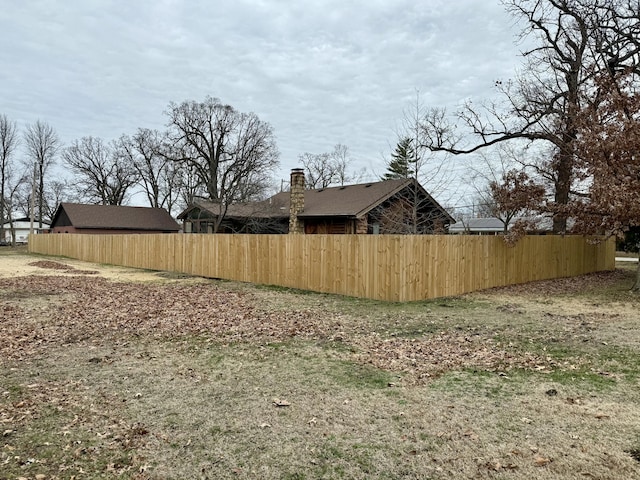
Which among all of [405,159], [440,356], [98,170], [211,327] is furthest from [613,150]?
[98,170]

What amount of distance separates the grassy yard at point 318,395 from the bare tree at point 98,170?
3902cm

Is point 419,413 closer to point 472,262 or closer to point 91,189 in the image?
point 472,262

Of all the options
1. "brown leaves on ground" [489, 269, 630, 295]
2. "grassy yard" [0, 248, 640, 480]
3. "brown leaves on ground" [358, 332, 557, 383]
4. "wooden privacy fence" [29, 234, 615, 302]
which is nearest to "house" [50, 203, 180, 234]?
"wooden privacy fence" [29, 234, 615, 302]

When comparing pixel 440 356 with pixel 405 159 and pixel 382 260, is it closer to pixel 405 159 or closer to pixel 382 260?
pixel 382 260

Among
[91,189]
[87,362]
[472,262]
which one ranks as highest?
[91,189]

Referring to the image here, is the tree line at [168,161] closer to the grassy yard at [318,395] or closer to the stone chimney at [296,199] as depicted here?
the stone chimney at [296,199]

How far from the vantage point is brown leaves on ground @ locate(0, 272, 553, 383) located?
528 centimetres

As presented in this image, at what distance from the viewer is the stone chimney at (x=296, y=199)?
2420 centimetres

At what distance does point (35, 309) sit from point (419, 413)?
8245 millimetres

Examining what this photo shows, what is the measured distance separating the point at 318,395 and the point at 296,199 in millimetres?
20800

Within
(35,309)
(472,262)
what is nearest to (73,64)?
(35,309)

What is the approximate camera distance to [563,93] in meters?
15.5

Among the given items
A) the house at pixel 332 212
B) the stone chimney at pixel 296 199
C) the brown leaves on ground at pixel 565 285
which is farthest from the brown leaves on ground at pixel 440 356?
the stone chimney at pixel 296 199

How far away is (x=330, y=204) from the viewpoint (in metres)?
24.1
